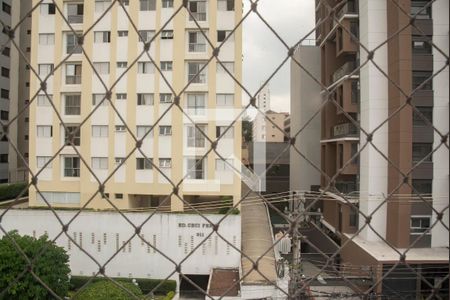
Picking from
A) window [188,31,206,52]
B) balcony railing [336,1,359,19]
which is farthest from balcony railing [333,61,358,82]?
window [188,31,206,52]

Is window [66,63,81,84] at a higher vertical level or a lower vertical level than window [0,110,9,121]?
higher

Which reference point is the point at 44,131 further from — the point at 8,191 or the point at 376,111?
the point at 376,111

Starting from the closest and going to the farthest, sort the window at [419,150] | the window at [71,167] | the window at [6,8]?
1. the window at [419,150]
2. the window at [71,167]
3. the window at [6,8]

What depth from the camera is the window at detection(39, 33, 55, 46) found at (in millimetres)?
5426

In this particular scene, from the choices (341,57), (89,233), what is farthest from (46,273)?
(341,57)

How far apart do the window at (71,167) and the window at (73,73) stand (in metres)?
1.02

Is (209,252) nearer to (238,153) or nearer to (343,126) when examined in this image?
(238,153)

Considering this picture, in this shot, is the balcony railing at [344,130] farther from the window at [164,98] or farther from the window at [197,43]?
the window at [164,98]

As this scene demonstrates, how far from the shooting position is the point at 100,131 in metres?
5.30

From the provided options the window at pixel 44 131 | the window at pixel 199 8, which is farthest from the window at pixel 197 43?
the window at pixel 44 131

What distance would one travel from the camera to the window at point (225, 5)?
514cm

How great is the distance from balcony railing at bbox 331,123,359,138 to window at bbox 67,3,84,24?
3.75m

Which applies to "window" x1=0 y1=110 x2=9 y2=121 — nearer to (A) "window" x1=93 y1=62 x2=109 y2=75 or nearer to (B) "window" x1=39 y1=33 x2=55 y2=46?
(B) "window" x1=39 y1=33 x2=55 y2=46

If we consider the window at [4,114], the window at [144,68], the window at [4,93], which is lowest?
the window at [4,114]
